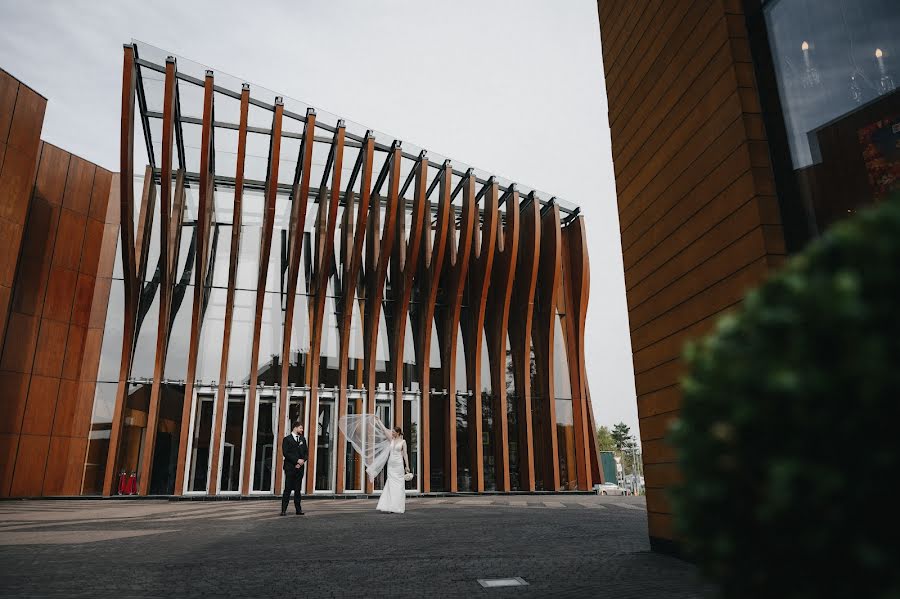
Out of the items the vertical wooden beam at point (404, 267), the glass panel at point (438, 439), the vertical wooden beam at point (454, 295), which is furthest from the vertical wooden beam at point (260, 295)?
the vertical wooden beam at point (454, 295)

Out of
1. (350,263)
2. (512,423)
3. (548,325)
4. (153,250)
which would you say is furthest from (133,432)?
(548,325)

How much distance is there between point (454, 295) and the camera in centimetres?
2081

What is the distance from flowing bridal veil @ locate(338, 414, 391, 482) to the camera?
14920 mm

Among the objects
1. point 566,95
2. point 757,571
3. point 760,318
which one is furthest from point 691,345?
point 566,95

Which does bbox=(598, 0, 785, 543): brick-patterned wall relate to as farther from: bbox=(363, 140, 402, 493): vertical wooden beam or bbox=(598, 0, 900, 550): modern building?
bbox=(363, 140, 402, 493): vertical wooden beam

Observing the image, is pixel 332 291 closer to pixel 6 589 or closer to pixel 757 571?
pixel 6 589

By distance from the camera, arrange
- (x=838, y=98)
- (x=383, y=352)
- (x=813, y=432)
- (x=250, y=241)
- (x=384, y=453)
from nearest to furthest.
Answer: (x=813, y=432), (x=838, y=98), (x=384, y=453), (x=383, y=352), (x=250, y=241)

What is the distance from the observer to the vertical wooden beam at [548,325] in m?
20.6

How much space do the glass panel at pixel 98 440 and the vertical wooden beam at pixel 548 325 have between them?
14505 mm

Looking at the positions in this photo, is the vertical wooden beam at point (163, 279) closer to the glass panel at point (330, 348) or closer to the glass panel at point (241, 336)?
the glass panel at point (241, 336)

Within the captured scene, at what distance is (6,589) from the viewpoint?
5.11 meters

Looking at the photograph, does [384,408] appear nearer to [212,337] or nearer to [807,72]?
[212,337]

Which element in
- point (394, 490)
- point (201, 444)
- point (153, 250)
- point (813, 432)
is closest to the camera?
point (813, 432)

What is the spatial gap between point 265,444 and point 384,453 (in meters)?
6.12
